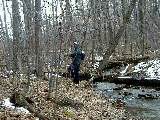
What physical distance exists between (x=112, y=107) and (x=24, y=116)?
18.3ft

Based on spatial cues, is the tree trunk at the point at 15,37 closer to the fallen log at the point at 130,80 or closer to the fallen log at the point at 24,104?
the fallen log at the point at 24,104

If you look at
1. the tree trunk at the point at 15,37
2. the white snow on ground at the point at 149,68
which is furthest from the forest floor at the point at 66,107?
the white snow on ground at the point at 149,68

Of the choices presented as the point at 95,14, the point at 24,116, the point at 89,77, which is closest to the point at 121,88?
the point at 89,77

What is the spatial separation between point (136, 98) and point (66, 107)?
5.16m

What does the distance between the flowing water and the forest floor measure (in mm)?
493

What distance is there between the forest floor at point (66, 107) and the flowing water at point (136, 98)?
19.4 inches

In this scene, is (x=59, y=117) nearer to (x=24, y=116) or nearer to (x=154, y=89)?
(x=24, y=116)

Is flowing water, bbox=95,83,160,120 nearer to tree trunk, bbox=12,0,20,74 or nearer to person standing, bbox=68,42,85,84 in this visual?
person standing, bbox=68,42,85,84

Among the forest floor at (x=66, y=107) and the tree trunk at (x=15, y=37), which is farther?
the tree trunk at (x=15, y=37)

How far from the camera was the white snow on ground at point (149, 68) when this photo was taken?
18617mm

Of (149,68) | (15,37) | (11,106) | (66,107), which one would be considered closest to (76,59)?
(15,37)

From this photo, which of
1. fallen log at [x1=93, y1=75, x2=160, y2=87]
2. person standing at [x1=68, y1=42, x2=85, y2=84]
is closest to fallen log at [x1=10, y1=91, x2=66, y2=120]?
person standing at [x1=68, y1=42, x2=85, y2=84]

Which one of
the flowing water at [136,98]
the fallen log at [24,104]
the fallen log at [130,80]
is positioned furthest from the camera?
the fallen log at [130,80]

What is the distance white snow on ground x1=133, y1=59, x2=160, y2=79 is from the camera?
18617mm
